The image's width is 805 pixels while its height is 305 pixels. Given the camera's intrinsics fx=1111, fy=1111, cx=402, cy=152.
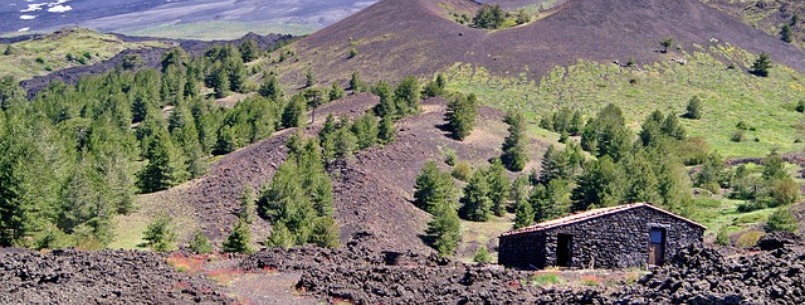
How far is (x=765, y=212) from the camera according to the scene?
7288 centimetres

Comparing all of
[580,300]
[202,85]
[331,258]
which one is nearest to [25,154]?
[331,258]

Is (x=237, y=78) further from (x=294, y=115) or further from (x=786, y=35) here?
(x=786, y=35)

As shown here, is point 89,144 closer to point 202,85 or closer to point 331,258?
point 331,258

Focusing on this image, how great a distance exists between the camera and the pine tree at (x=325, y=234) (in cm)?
5766

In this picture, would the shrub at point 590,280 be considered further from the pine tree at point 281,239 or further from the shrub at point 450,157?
the shrub at point 450,157

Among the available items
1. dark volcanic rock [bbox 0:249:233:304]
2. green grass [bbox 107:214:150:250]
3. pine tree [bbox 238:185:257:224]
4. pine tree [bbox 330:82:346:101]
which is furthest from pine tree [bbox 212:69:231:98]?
dark volcanic rock [bbox 0:249:233:304]

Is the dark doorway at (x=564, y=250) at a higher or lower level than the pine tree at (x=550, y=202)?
higher

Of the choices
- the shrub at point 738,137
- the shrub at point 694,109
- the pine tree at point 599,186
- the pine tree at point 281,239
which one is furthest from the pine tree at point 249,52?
the pine tree at point 281,239

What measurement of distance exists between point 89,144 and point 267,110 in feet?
59.0

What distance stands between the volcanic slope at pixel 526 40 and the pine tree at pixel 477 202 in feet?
190

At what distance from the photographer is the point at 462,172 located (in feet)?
283

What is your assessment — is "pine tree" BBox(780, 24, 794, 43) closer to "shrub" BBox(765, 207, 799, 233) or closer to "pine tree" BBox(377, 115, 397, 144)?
"pine tree" BBox(377, 115, 397, 144)

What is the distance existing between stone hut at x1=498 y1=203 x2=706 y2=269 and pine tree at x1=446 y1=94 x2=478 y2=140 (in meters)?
56.4

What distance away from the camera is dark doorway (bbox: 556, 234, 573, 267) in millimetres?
38000
